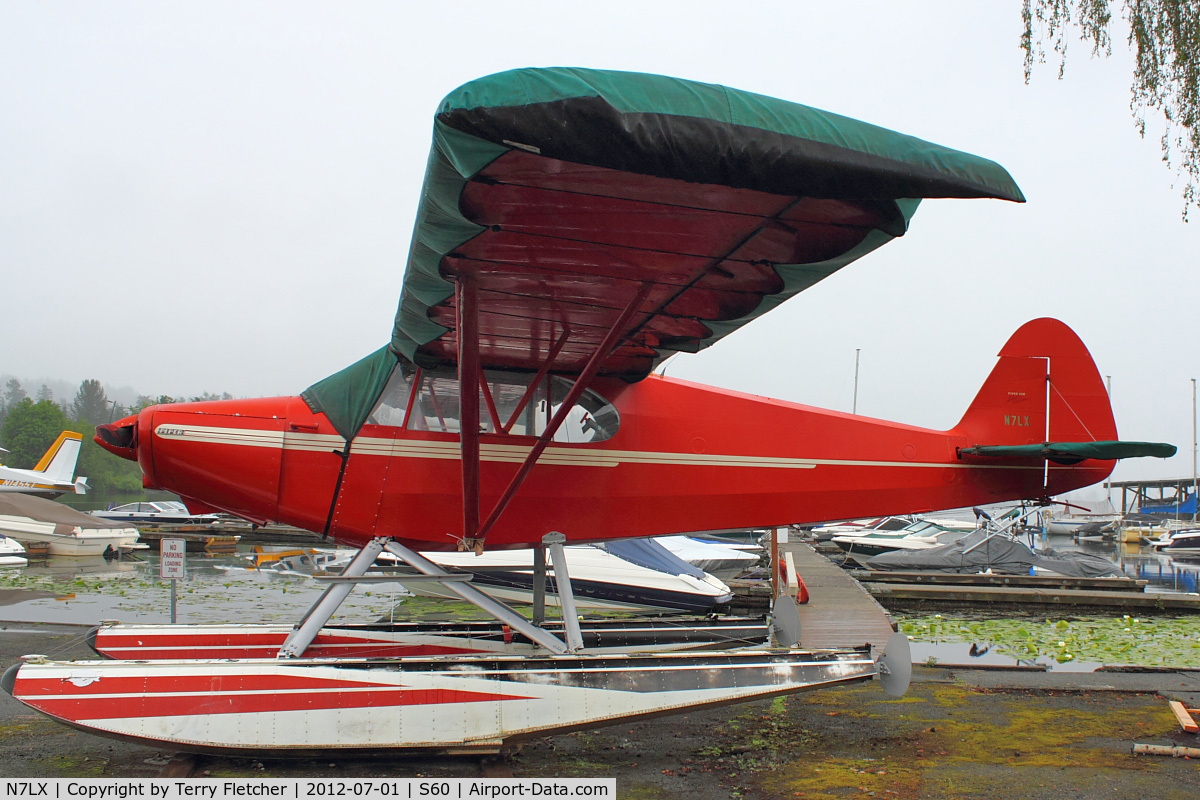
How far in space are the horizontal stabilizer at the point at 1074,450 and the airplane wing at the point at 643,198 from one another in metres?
2.66

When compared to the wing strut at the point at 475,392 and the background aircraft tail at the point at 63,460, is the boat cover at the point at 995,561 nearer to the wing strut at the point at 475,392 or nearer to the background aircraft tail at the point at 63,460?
the wing strut at the point at 475,392

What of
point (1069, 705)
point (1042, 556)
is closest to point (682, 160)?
point (1069, 705)

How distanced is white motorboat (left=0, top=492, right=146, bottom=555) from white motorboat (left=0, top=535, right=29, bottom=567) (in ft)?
5.89

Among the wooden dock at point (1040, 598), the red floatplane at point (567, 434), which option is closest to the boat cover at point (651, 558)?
the wooden dock at point (1040, 598)

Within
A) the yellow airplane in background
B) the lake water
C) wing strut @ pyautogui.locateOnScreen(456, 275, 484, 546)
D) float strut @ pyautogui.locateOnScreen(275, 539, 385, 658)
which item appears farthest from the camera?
the yellow airplane in background

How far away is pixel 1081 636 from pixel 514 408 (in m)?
8.93

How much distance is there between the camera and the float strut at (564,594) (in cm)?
531

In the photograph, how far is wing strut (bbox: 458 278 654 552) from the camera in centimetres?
427

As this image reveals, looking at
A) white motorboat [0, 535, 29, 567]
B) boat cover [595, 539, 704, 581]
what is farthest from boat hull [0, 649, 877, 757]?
white motorboat [0, 535, 29, 567]

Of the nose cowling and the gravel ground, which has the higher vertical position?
the nose cowling

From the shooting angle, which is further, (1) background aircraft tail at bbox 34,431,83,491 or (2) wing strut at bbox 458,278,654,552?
(1) background aircraft tail at bbox 34,431,83,491

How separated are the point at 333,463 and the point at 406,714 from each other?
6.20 feet

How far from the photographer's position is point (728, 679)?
4977mm

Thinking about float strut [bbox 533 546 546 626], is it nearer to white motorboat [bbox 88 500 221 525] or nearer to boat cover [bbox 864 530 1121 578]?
boat cover [bbox 864 530 1121 578]
